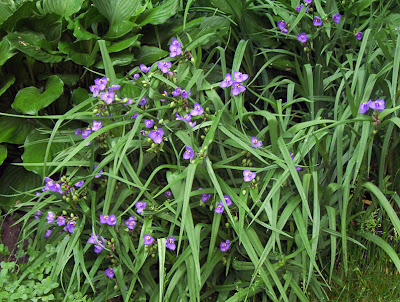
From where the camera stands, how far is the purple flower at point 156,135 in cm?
161

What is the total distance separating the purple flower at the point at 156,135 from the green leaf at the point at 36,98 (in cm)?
65

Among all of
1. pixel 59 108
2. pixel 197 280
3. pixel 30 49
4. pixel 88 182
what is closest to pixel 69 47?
pixel 30 49

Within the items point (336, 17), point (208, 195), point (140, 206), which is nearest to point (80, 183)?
point (140, 206)

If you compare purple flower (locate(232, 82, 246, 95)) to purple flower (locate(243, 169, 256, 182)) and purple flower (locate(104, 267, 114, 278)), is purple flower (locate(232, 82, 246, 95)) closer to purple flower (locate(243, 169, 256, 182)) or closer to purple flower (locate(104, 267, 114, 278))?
purple flower (locate(243, 169, 256, 182))

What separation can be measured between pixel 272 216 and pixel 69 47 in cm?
127

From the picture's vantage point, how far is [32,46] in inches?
82.0

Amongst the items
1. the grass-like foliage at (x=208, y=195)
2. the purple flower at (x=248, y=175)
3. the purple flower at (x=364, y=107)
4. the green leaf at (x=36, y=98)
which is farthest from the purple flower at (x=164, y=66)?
the purple flower at (x=364, y=107)

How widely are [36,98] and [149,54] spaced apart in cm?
60

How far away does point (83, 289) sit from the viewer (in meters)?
1.71

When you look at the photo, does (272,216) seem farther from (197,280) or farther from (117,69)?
(117,69)

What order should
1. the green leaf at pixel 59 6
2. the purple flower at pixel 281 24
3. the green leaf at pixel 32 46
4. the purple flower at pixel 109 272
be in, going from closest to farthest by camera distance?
the purple flower at pixel 109 272 < the green leaf at pixel 32 46 < the purple flower at pixel 281 24 < the green leaf at pixel 59 6

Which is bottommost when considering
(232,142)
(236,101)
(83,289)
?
(83,289)

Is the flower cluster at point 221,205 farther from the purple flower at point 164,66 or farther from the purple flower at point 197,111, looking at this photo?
the purple flower at point 164,66

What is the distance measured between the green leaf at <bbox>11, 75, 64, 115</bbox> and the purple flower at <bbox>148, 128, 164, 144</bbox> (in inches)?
25.6
